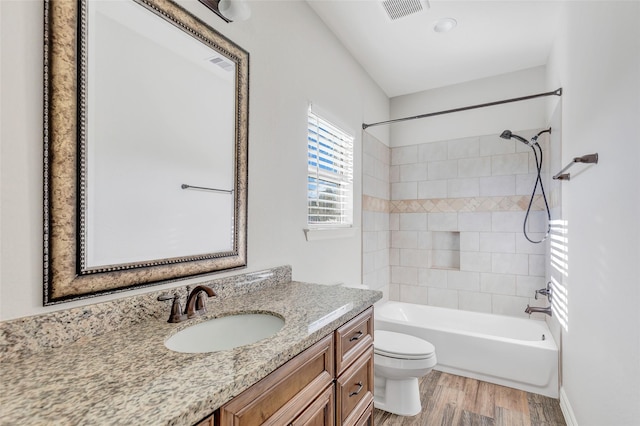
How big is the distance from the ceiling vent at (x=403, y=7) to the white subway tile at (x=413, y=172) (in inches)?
65.8

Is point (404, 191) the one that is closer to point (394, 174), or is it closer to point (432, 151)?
point (394, 174)

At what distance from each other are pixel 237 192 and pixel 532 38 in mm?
2720

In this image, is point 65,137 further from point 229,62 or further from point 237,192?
point 229,62

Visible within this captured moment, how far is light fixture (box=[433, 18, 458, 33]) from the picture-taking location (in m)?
2.30

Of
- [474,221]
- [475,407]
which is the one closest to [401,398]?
[475,407]

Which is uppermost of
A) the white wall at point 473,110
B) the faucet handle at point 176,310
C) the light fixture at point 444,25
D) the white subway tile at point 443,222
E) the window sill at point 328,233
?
the light fixture at point 444,25

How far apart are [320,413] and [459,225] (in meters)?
2.74

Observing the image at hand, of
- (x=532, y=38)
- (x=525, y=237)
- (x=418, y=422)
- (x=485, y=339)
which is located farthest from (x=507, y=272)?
(x=532, y=38)

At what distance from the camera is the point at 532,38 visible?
100 inches

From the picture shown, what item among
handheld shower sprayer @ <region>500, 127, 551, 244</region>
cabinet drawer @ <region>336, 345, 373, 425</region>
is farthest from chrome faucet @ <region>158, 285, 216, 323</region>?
handheld shower sprayer @ <region>500, 127, 551, 244</region>

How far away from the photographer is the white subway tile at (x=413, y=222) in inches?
138

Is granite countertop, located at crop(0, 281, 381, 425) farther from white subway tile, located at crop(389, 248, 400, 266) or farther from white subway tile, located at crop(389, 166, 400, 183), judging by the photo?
white subway tile, located at crop(389, 166, 400, 183)

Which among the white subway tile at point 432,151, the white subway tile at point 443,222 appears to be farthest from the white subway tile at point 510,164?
the white subway tile at point 443,222

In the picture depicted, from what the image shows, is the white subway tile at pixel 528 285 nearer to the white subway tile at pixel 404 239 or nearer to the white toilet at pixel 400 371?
the white subway tile at pixel 404 239
